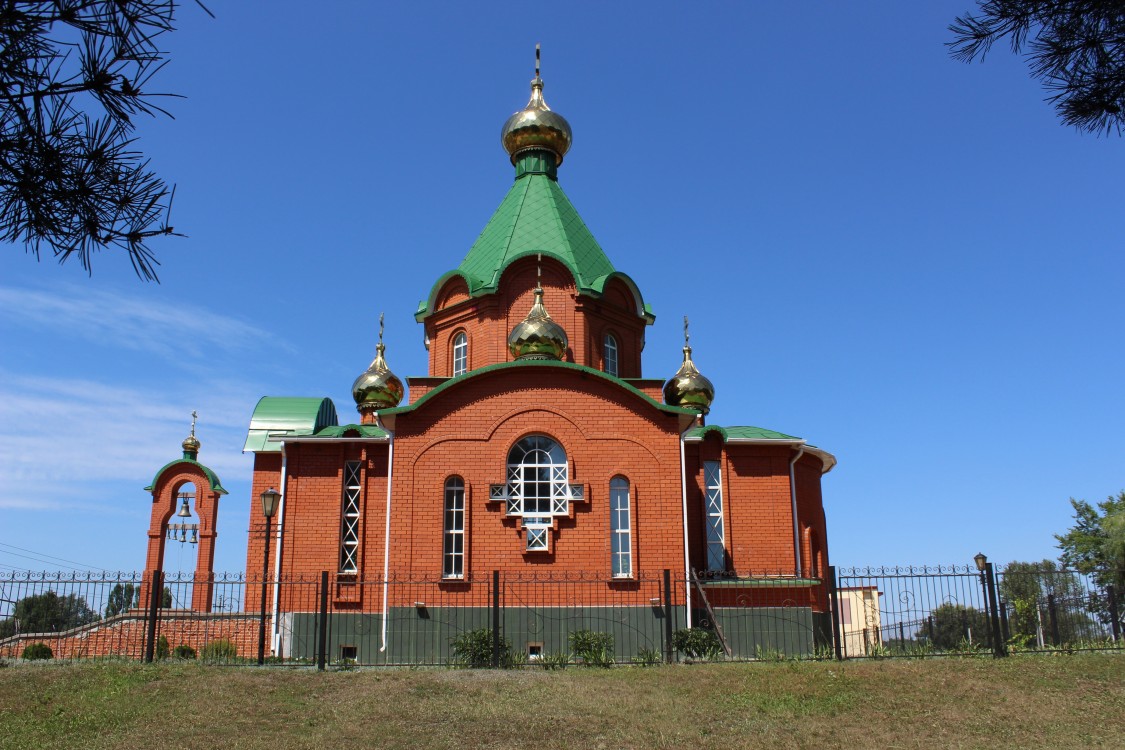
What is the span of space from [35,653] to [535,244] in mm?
10283

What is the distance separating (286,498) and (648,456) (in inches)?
230

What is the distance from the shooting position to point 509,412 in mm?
13391

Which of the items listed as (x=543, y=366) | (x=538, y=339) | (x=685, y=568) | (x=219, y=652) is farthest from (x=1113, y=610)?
(x=219, y=652)

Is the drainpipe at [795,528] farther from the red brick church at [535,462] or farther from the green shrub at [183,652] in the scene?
the green shrub at [183,652]

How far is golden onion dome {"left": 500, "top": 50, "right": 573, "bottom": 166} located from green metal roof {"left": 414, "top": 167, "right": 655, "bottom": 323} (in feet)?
3.00

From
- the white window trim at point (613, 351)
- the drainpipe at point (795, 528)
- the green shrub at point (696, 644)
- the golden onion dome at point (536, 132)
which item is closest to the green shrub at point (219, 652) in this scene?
the green shrub at point (696, 644)

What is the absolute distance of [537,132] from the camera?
1922 centimetres

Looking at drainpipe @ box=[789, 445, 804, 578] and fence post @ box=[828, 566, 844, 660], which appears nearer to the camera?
fence post @ box=[828, 566, 844, 660]

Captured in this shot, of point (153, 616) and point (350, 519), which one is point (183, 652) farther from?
point (350, 519)

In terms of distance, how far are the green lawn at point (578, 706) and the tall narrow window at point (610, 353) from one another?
7.91 meters

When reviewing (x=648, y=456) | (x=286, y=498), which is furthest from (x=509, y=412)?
(x=286, y=498)

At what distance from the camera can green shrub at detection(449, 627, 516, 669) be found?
1065cm

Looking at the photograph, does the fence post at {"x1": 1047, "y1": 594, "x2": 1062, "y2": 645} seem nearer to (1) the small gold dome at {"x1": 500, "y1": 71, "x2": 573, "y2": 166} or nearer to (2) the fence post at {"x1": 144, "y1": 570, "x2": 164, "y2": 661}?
(2) the fence post at {"x1": 144, "y1": 570, "x2": 164, "y2": 661}

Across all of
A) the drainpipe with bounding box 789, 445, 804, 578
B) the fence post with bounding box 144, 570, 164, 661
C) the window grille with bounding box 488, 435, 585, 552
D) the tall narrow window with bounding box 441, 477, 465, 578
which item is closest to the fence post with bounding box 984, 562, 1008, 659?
the drainpipe with bounding box 789, 445, 804, 578
